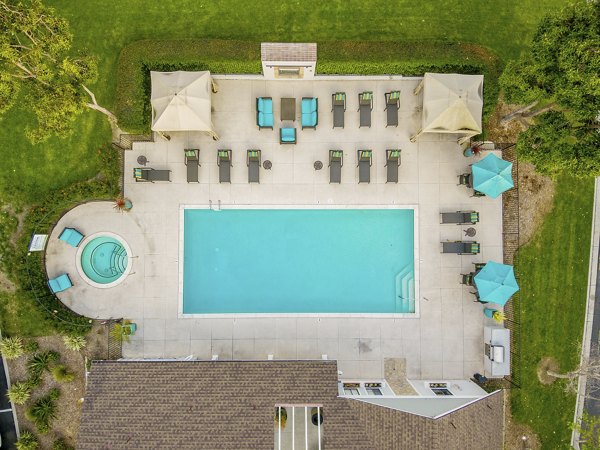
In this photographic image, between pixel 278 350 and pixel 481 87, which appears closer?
pixel 481 87

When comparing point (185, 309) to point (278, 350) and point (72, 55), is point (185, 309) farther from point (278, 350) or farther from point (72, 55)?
point (72, 55)

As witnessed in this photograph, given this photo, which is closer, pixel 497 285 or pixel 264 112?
pixel 497 285

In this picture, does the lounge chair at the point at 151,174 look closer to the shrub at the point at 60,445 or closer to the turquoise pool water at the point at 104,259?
the turquoise pool water at the point at 104,259

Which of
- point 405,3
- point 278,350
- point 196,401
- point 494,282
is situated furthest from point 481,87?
point 196,401

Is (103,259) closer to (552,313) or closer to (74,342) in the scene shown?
(74,342)

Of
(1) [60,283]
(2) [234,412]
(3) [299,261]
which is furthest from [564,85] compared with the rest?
(1) [60,283]

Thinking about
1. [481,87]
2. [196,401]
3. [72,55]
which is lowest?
[196,401]
